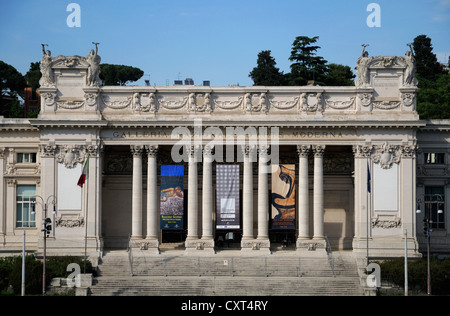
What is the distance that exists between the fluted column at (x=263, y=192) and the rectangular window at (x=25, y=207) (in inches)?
780

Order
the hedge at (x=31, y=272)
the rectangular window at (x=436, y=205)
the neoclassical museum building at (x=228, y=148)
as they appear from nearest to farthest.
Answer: the hedge at (x=31, y=272), the neoclassical museum building at (x=228, y=148), the rectangular window at (x=436, y=205)

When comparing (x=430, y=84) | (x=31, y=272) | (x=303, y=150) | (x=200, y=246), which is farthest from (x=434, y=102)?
(x=31, y=272)

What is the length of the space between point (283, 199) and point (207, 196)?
6.37 m

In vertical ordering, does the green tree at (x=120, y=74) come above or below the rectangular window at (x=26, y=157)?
above

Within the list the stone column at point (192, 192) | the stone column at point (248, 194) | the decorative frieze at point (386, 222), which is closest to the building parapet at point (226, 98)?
the stone column at point (248, 194)

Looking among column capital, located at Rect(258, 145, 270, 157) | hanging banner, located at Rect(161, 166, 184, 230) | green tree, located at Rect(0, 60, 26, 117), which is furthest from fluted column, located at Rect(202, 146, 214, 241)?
green tree, located at Rect(0, 60, 26, 117)

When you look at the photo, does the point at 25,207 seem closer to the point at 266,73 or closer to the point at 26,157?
the point at 26,157

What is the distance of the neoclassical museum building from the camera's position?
7681cm

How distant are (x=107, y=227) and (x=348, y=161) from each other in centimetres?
2214

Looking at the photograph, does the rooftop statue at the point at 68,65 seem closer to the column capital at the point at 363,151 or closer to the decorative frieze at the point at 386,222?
the column capital at the point at 363,151

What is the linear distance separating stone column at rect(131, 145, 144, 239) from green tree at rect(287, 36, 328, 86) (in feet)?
126

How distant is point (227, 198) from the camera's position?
77.4 meters

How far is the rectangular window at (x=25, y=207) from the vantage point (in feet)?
265

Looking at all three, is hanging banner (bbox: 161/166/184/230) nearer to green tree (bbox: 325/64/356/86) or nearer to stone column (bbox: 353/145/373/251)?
stone column (bbox: 353/145/373/251)
